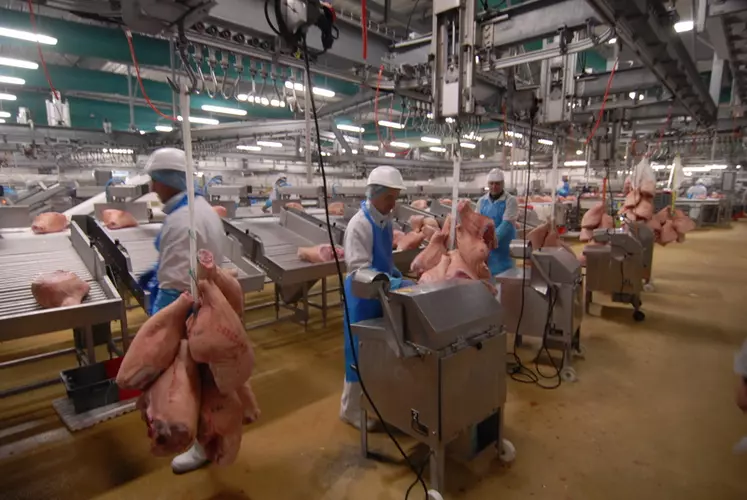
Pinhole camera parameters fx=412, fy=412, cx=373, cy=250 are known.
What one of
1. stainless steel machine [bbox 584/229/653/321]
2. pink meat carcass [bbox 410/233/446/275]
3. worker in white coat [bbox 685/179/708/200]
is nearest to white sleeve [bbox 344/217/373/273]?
pink meat carcass [bbox 410/233/446/275]

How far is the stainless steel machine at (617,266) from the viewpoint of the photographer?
4.85 m

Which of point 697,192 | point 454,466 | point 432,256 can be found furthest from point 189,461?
point 697,192

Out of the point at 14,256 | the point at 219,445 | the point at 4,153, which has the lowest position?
the point at 219,445

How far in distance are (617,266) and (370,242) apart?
372 cm

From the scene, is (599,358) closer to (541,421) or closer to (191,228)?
(541,421)

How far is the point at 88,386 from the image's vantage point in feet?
9.48

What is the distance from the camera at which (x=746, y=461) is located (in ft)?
8.19

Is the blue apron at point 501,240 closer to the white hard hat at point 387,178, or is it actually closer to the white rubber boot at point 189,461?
the white hard hat at point 387,178

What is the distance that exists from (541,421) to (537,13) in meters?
2.89

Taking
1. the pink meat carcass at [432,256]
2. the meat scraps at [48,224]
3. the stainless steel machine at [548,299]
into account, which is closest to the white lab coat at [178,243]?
the pink meat carcass at [432,256]

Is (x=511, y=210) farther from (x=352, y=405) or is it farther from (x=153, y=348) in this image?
(x=153, y=348)

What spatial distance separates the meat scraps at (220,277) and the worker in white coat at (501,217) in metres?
3.02

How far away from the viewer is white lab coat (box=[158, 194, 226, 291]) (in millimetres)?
2154

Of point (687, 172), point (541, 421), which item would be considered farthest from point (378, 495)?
point (687, 172)
